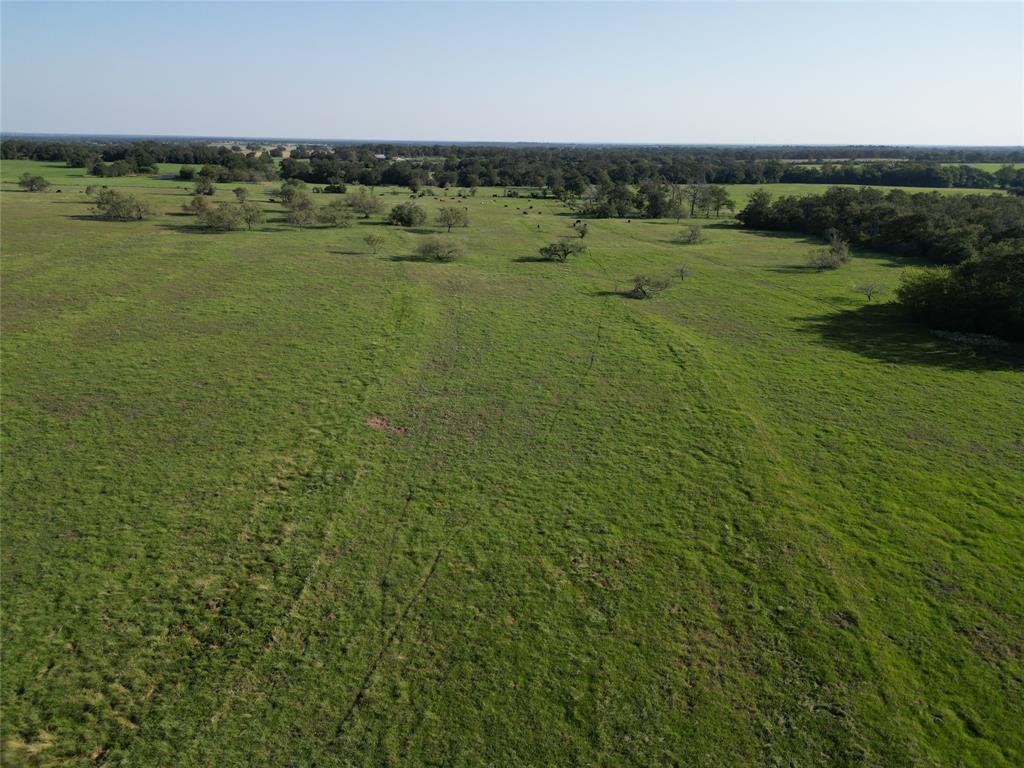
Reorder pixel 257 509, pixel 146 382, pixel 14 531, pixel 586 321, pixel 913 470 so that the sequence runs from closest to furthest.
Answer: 1. pixel 14 531
2. pixel 257 509
3. pixel 913 470
4. pixel 146 382
5. pixel 586 321

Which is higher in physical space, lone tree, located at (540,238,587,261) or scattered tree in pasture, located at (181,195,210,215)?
scattered tree in pasture, located at (181,195,210,215)

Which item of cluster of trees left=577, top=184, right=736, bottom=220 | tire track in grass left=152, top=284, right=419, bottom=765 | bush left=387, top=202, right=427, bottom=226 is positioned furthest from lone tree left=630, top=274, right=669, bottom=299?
cluster of trees left=577, top=184, right=736, bottom=220

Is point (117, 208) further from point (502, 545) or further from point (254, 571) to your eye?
point (502, 545)

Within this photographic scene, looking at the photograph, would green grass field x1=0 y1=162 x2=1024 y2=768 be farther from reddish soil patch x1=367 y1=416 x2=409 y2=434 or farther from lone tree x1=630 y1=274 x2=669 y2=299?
lone tree x1=630 y1=274 x2=669 y2=299

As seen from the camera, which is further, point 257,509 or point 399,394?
point 399,394

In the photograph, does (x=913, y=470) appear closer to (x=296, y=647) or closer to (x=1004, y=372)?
(x=1004, y=372)

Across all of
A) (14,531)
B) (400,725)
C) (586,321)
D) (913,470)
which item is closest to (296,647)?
(400,725)
